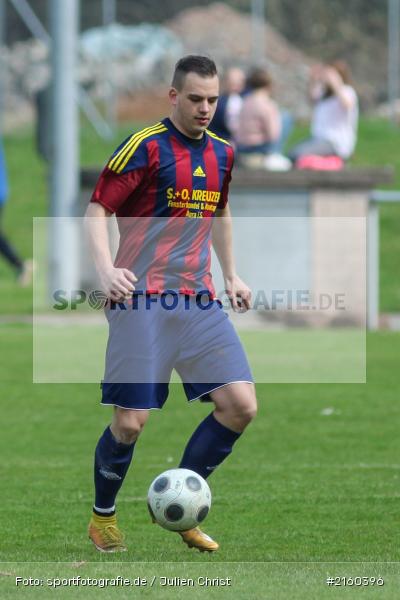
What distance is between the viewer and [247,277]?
16297 mm

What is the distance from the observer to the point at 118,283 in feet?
19.9

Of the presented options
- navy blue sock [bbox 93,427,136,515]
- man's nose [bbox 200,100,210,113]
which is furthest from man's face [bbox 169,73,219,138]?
navy blue sock [bbox 93,427,136,515]

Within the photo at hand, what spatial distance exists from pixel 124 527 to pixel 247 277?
943 centimetres

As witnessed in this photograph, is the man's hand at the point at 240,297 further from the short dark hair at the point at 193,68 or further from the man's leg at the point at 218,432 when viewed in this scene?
the short dark hair at the point at 193,68

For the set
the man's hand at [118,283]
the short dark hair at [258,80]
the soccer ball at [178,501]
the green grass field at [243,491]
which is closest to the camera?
the green grass field at [243,491]

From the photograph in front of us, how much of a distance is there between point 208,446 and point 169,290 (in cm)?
73

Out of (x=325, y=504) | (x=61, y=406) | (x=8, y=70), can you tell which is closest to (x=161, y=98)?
(x=8, y=70)

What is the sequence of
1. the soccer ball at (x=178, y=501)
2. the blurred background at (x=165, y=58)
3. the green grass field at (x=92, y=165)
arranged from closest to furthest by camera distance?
the soccer ball at (x=178, y=501), the green grass field at (x=92, y=165), the blurred background at (x=165, y=58)

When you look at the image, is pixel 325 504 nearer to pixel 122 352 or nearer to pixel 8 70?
pixel 122 352

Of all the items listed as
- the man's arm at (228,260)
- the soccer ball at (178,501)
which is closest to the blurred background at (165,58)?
the man's arm at (228,260)

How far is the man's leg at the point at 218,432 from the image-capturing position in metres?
6.39

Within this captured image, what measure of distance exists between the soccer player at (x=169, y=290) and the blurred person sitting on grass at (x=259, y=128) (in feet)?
34.8

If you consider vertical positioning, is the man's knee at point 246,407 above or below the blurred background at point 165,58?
below

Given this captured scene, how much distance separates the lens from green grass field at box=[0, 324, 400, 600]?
5.82 metres
